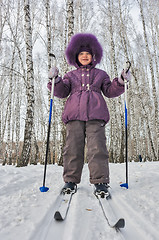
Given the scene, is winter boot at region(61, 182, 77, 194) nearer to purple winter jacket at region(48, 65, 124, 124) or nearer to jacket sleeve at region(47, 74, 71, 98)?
purple winter jacket at region(48, 65, 124, 124)

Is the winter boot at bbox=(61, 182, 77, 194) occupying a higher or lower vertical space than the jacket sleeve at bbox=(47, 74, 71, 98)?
lower

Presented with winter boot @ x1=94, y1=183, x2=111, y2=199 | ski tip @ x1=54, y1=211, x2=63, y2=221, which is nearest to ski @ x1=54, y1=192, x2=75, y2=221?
ski tip @ x1=54, y1=211, x2=63, y2=221

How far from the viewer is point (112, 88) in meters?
2.42

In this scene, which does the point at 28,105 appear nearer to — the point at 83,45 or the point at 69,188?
the point at 83,45

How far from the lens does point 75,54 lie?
2.63 metres

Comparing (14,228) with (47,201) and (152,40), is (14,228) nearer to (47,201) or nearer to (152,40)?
(47,201)

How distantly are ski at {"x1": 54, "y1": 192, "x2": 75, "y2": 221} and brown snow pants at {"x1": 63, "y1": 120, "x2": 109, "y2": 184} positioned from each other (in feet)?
1.13

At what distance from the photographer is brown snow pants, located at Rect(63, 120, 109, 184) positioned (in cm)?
204

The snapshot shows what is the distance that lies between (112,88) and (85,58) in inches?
25.0

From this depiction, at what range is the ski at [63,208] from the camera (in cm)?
121

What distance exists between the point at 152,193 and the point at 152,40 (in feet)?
46.2

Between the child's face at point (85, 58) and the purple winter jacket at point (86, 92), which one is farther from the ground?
the child's face at point (85, 58)

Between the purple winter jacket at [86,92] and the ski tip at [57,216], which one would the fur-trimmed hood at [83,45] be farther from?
the ski tip at [57,216]

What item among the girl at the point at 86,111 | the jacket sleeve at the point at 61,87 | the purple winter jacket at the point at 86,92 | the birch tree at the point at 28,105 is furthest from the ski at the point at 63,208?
the birch tree at the point at 28,105
